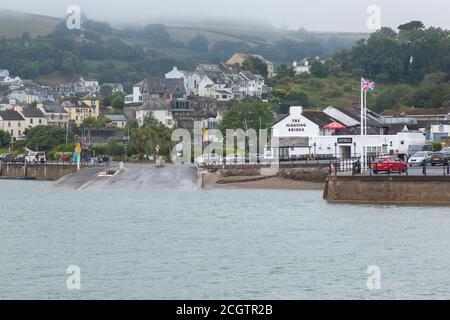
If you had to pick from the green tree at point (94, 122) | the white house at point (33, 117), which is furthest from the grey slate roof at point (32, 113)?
the green tree at point (94, 122)

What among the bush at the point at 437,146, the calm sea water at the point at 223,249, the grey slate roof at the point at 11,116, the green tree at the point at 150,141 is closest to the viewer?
the calm sea water at the point at 223,249

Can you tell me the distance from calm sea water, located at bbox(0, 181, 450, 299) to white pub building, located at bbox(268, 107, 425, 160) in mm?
32364

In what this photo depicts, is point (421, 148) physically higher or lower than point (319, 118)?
lower

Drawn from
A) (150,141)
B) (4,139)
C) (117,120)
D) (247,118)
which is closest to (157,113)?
(117,120)

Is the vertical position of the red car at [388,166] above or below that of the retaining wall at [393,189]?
above

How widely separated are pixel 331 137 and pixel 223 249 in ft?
188

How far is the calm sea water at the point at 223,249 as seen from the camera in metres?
39.7

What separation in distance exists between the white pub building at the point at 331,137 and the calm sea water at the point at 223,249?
1274 inches

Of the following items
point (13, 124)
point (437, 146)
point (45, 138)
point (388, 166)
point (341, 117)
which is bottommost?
point (388, 166)

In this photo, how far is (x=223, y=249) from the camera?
48094 millimetres

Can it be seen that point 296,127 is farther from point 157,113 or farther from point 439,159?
point 157,113

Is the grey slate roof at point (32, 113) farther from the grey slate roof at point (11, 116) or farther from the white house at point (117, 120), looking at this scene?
the white house at point (117, 120)
